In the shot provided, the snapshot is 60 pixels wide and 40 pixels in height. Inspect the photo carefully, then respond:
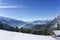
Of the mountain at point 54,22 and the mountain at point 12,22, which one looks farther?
the mountain at point 12,22

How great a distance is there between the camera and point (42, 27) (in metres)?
3.46

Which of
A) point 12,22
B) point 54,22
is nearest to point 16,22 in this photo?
point 12,22

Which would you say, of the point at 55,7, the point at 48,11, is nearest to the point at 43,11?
the point at 48,11

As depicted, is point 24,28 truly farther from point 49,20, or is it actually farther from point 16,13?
point 49,20

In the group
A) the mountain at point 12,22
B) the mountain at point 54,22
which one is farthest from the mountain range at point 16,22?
the mountain at point 54,22

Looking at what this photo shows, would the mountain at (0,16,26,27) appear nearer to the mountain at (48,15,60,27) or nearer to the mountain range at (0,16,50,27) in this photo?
the mountain range at (0,16,50,27)

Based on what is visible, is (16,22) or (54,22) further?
(16,22)

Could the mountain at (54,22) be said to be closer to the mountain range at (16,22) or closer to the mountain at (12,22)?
the mountain range at (16,22)

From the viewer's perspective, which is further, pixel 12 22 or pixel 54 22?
pixel 12 22

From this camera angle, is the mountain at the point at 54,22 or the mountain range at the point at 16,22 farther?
the mountain range at the point at 16,22

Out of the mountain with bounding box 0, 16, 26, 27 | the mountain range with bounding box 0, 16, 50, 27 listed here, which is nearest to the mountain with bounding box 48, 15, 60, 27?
the mountain range with bounding box 0, 16, 50, 27

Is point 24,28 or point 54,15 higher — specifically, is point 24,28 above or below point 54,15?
below

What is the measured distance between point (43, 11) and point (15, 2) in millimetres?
854

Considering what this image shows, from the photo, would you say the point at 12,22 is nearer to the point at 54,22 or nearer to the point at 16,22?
the point at 16,22
